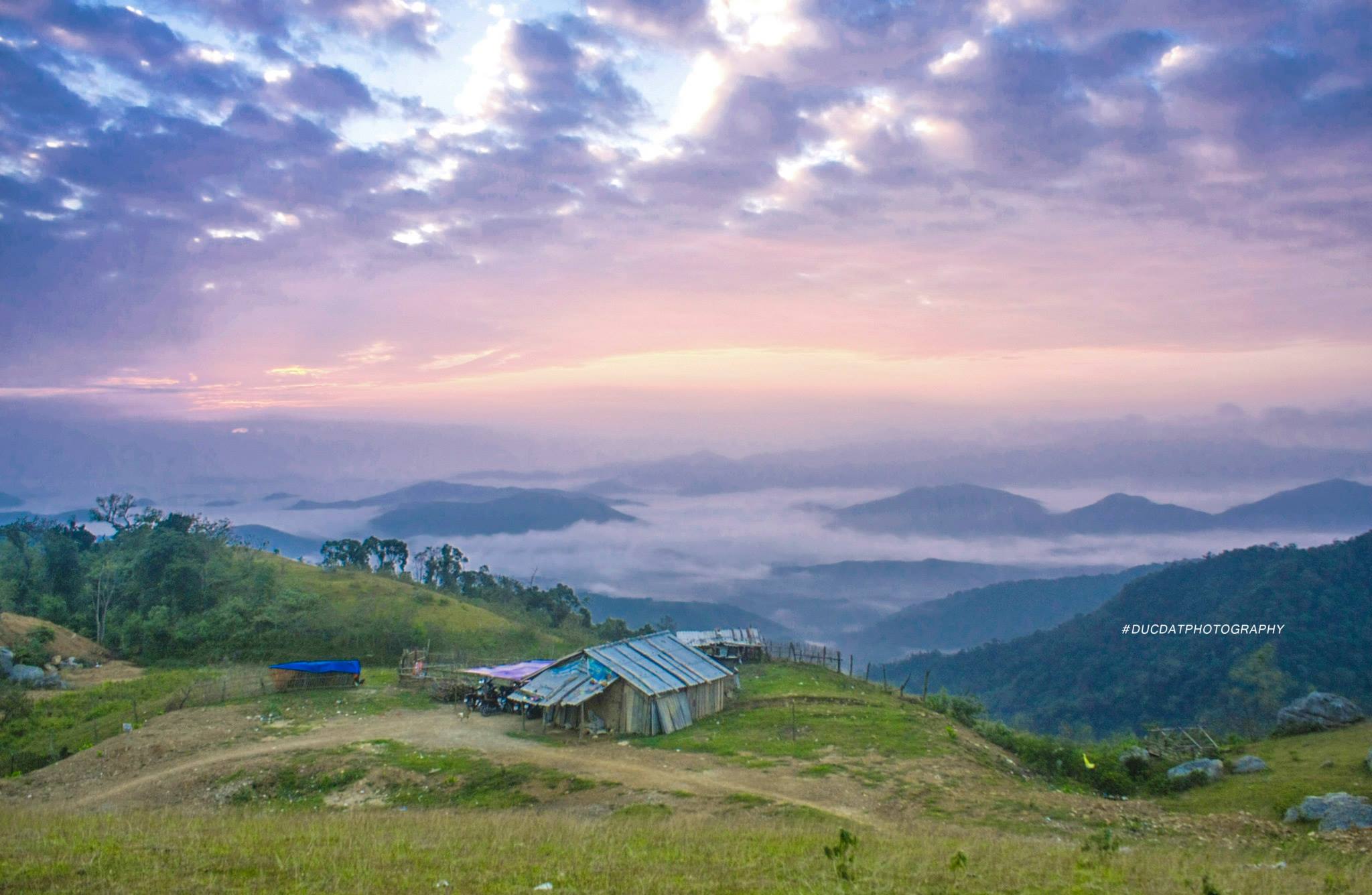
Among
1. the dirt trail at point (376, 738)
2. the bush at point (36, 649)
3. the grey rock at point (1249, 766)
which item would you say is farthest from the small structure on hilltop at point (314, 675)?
the grey rock at point (1249, 766)

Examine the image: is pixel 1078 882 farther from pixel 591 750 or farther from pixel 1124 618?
pixel 1124 618

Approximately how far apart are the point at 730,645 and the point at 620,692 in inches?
870

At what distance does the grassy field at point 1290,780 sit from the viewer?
2250cm

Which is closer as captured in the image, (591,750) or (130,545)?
(591,750)

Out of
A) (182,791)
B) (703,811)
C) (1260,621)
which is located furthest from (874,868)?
(1260,621)

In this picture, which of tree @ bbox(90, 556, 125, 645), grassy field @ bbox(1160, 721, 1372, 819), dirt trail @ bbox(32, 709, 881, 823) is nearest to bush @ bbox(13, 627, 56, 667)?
tree @ bbox(90, 556, 125, 645)

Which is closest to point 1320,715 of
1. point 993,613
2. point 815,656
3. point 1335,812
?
point 1335,812

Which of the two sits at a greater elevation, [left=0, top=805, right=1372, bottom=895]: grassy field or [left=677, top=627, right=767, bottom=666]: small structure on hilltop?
[left=0, top=805, right=1372, bottom=895]: grassy field

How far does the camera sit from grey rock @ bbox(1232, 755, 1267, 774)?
2600 centimetres

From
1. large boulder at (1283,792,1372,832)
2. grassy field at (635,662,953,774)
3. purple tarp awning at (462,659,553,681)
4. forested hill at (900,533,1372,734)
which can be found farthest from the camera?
forested hill at (900,533,1372,734)

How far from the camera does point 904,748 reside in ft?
90.1

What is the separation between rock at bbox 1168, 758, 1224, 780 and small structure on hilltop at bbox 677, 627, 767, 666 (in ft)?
91.2

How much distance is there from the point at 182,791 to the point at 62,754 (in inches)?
422

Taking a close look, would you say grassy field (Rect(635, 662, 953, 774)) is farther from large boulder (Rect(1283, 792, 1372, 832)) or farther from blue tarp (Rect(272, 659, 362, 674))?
blue tarp (Rect(272, 659, 362, 674))
